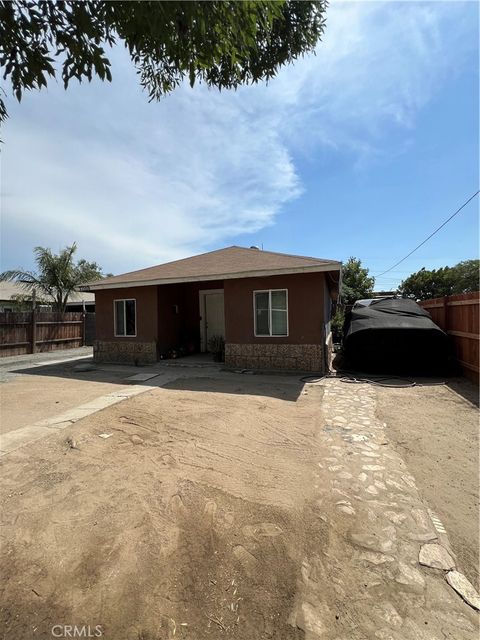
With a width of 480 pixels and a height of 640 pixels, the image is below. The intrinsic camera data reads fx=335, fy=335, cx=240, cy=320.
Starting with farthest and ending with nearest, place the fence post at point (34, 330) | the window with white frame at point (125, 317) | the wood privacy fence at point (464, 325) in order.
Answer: the fence post at point (34, 330) < the window with white frame at point (125, 317) < the wood privacy fence at point (464, 325)

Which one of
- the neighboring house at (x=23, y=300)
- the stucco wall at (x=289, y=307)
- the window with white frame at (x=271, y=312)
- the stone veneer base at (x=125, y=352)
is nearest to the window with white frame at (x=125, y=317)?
the stone veneer base at (x=125, y=352)

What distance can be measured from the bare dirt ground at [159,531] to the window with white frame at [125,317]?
7475 mm

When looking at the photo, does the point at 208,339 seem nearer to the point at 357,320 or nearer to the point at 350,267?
the point at 357,320

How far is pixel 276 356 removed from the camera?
976 centimetres

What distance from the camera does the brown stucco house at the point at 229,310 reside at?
9.35m

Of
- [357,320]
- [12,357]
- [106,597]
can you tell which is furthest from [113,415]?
[12,357]

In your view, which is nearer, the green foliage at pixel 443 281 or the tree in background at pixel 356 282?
the tree in background at pixel 356 282

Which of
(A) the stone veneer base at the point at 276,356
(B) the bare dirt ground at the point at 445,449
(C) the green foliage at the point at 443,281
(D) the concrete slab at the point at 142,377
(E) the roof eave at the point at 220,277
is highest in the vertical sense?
(C) the green foliage at the point at 443,281

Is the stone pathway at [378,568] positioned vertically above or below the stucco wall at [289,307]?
below

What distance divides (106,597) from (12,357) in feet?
47.7

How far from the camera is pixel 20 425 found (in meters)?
5.04

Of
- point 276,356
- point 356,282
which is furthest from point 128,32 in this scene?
point 356,282

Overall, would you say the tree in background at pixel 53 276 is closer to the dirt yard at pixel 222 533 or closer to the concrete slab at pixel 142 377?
the concrete slab at pixel 142 377

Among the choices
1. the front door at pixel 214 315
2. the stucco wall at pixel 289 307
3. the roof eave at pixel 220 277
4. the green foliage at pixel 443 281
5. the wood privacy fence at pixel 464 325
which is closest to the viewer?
the wood privacy fence at pixel 464 325
